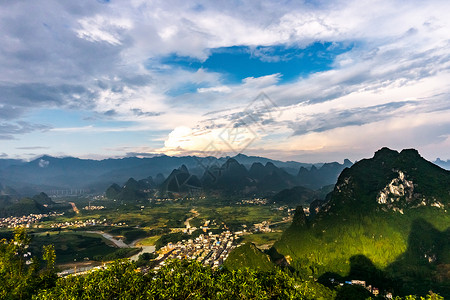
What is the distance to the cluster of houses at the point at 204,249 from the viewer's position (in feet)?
286

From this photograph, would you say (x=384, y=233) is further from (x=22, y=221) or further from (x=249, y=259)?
(x=22, y=221)

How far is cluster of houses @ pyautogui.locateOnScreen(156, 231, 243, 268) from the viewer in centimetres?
8709

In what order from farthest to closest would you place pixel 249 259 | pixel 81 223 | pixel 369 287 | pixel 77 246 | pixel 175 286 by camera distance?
pixel 81 223, pixel 77 246, pixel 249 259, pixel 369 287, pixel 175 286

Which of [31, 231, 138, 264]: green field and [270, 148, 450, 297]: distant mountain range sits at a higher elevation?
[270, 148, 450, 297]: distant mountain range

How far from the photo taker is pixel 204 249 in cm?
9988

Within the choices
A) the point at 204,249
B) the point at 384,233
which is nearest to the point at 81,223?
the point at 204,249

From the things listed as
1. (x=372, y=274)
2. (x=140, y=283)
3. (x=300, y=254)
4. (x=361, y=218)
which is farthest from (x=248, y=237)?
(x=140, y=283)

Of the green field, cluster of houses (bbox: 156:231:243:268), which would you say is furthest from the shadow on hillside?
the green field

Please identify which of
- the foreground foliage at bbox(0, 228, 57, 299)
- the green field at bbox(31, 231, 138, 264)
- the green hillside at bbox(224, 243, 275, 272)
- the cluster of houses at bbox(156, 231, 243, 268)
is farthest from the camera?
the green field at bbox(31, 231, 138, 264)

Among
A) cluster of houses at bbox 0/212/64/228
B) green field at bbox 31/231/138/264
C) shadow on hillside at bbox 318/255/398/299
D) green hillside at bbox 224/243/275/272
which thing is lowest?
cluster of houses at bbox 0/212/64/228

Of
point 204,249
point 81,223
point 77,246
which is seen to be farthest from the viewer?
point 81,223

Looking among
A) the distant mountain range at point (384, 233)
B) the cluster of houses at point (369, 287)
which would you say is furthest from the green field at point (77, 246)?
the cluster of houses at point (369, 287)

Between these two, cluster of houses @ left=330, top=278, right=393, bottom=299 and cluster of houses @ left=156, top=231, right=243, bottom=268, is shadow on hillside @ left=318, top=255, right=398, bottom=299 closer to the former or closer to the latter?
cluster of houses @ left=330, top=278, right=393, bottom=299

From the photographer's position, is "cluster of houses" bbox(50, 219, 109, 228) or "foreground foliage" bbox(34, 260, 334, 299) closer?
"foreground foliage" bbox(34, 260, 334, 299)
